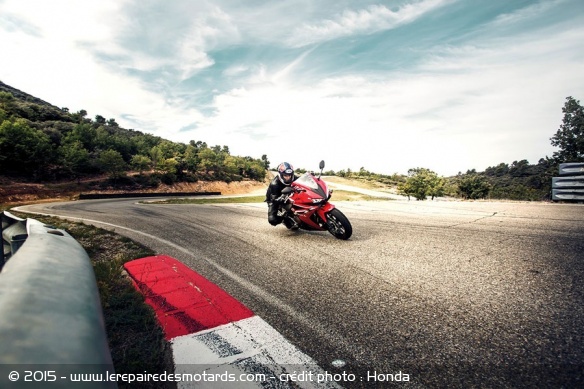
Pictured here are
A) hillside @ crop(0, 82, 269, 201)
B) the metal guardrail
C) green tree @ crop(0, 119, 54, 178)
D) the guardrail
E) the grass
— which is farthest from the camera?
green tree @ crop(0, 119, 54, 178)

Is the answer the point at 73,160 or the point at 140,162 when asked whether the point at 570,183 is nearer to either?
the point at 73,160

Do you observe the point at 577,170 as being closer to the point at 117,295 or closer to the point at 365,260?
the point at 365,260

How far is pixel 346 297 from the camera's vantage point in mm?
3305

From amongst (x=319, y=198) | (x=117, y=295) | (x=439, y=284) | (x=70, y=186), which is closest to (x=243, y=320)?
(x=117, y=295)

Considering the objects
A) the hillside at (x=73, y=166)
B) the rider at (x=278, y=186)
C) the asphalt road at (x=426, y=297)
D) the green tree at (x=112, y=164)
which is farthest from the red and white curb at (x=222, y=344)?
the green tree at (x=112, y=164)

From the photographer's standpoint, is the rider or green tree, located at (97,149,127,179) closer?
the rider

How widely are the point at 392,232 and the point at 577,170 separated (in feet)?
32.9

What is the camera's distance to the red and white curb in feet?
6.61

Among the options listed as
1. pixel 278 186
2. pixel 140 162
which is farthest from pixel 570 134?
pixel 140 162

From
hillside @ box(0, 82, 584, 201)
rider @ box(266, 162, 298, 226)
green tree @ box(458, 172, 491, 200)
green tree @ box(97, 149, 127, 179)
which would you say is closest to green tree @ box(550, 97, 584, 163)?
hillside @ box(0, 82, 584, 201)

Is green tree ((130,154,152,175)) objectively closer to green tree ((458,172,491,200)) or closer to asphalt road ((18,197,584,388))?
asphalt road ((18,197,584,388))

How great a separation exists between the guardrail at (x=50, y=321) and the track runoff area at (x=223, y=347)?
45.6 inches

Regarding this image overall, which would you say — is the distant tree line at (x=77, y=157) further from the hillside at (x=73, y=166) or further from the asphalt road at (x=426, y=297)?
the asphalt road at (x=426, y=297)

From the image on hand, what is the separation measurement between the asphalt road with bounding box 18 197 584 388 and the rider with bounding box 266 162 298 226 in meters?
1.29
